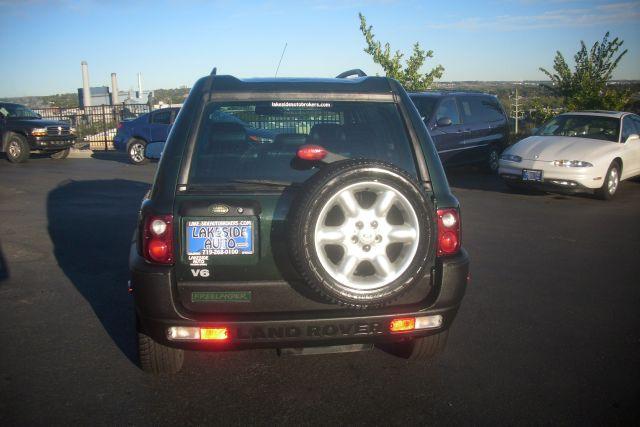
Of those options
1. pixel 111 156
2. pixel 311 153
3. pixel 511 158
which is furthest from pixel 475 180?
pixel 111 156

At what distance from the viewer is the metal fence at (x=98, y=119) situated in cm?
2338

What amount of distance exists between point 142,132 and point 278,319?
15161 mm

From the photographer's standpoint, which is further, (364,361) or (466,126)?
(466,126)

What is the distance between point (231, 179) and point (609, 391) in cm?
247

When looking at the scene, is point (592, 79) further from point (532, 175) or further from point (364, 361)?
point (364, 361)

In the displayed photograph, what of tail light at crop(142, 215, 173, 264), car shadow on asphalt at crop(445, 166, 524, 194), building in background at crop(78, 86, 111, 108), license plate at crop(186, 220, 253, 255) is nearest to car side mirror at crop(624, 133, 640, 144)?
car shadow on asphalt at crop(445, 166, 524, 194)

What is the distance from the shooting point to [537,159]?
33.9 feet

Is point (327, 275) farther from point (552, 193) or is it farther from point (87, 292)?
point (552, 193)

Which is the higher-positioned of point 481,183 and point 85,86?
point 85,86

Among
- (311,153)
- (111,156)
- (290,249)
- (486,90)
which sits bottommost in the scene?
(111,156)

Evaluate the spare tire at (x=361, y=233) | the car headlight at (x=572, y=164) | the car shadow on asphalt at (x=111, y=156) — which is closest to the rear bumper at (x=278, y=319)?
the spare tire at (x=361, y=233)

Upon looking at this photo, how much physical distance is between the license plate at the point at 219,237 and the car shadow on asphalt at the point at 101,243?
130cm

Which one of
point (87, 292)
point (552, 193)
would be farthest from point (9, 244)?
point (552, 193)

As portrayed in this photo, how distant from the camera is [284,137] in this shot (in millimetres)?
3664
